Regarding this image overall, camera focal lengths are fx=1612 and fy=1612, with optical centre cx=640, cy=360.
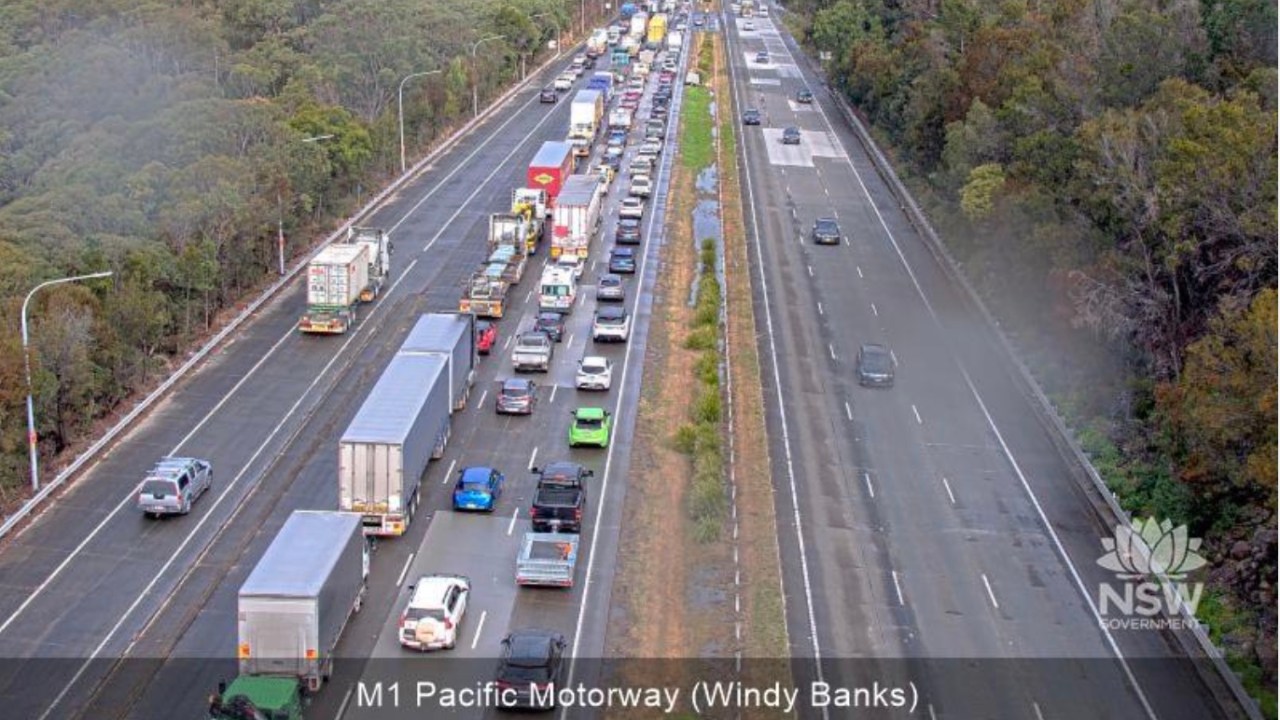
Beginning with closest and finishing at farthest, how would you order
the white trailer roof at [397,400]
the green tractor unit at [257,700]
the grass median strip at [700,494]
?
the green tractor unit at [257,700] → the grass median strip at [700,494] → the white trailer roof at [397,400]

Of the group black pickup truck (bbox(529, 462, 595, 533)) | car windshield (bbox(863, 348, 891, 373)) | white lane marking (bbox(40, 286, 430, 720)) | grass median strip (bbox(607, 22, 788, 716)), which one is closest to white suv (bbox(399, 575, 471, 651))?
grass median strip (bbox(607, 22, 788, 716))

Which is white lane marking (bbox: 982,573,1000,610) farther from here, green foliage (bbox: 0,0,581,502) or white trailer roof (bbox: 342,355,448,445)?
green foliage (bbox: 0,0,581,502)

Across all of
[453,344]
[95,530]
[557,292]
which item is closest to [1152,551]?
[453,344]

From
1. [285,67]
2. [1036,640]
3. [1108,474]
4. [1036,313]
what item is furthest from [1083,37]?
[285,67]

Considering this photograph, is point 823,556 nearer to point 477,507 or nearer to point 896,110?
point 477,507

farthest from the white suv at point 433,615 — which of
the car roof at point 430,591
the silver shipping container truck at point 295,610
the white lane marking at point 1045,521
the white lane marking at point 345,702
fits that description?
the white lane marking at point 1045,521

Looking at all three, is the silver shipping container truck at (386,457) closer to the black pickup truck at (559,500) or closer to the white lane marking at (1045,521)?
the black pickup truck at (559,500)
